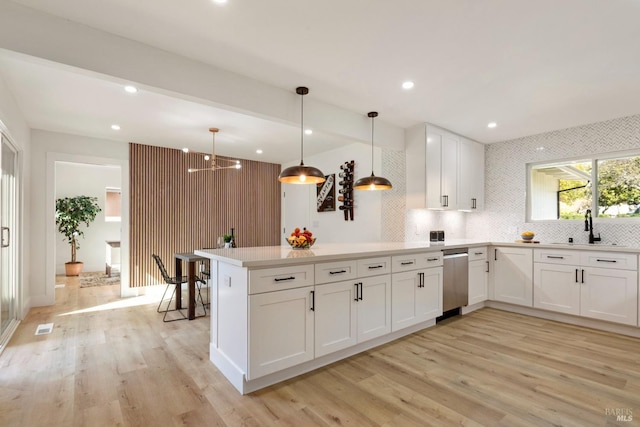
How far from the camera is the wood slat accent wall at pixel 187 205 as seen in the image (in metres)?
5.45

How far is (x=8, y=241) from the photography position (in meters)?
3.54

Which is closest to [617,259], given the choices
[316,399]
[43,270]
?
[316,399]

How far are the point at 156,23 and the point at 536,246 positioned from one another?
15.1 ft

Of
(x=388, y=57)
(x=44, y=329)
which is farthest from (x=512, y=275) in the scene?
(x=44, y=329)

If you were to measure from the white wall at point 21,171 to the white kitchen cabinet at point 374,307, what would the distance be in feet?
12.1

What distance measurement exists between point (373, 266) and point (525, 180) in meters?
3.25

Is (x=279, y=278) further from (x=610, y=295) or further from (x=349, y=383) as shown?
(x=610, y=295)

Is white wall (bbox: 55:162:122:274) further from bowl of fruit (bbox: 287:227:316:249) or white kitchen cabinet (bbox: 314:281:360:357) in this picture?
white kitchen cabinet (bbox: 314:281:360:357)

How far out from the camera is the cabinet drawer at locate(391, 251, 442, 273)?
3.24m

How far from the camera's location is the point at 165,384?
2412 millimetres

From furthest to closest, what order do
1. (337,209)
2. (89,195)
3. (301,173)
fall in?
(89,195) < (337,209) < (301,173)

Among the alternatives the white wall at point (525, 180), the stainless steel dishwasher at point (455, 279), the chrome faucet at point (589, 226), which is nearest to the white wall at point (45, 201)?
the stainless steel dishwasher at point (455, 279)

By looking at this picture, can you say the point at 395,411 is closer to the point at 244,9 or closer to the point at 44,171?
the point at 244,9

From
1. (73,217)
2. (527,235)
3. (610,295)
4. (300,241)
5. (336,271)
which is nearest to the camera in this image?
(336,271)
